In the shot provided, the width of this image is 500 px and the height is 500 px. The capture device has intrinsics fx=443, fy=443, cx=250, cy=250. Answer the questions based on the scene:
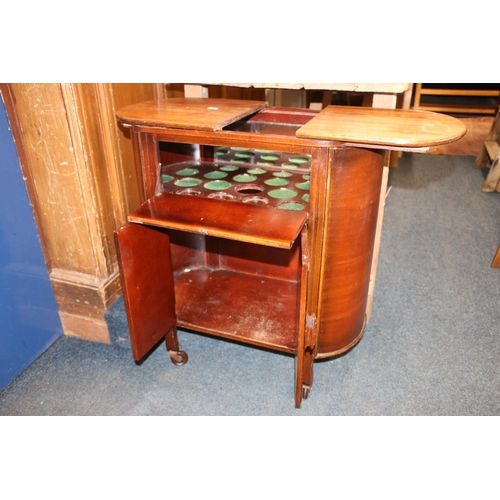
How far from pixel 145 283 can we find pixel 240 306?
0.50 metres

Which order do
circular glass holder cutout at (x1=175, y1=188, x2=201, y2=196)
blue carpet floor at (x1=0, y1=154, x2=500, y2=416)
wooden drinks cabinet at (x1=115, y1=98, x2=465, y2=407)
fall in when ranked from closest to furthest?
wooden drinks cabinet at (x1=115, y1=98, x2=465, y2=407), circular glass holder cutout at (x1=175, y1=188, x2=201, y2=196), blue carpet floor at (x1=0, y1=154, x2=500, y2=416)

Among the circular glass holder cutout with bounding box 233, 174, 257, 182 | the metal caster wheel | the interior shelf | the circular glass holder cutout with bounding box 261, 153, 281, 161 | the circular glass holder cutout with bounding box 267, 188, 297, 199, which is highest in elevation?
the circular glass holder cutout with bounding box 261, 153, 281, 161

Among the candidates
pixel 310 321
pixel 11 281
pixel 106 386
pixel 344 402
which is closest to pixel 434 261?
pixel 344 402

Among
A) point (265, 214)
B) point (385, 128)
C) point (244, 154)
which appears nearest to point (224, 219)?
point (265, 214)

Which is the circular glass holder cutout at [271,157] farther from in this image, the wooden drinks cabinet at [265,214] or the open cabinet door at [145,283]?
the open cabinet door at [145,283]

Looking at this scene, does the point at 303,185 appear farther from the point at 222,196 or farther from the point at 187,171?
the point at 187,171

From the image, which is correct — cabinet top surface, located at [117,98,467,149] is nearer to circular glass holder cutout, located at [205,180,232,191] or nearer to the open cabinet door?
circular glass holder cutout, located at [205,180,232,191]

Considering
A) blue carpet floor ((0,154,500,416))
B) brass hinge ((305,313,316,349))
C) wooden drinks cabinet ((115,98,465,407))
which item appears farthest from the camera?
blue carpet floor ((0,154,500,416))

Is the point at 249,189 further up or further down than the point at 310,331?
further up

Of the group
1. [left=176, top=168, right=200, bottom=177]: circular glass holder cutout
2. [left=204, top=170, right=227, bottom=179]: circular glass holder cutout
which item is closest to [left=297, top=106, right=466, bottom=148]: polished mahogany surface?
[left=204, top=170, right=227, bottom=179]: circular glass holder cutout

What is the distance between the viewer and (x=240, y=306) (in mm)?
2041

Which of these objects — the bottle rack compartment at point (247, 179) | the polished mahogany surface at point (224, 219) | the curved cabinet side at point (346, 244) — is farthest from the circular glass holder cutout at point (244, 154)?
the curved cabinet side at point (346, 244)

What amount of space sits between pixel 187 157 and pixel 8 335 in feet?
3.61

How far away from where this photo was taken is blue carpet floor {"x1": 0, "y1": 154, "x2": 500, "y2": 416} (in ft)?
6.01
